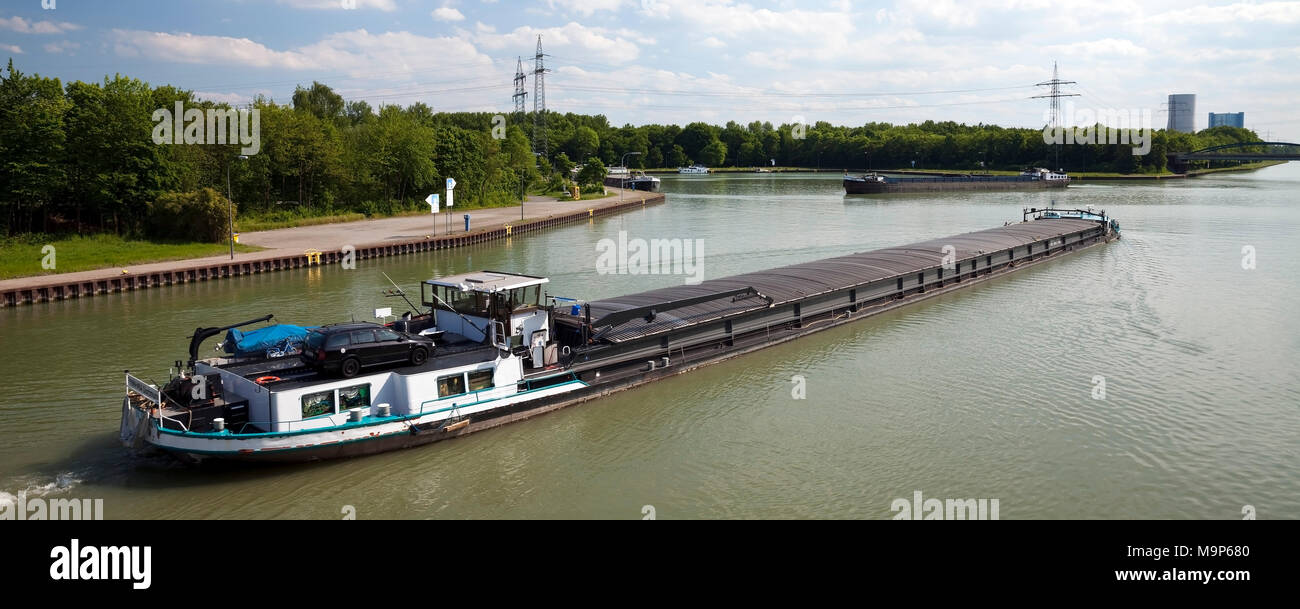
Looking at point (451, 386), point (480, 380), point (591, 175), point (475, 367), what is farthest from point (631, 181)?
point (451, 386)

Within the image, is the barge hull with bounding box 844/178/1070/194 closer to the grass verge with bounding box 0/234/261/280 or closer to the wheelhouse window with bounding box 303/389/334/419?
the grass verge with bounding box 0/234/261/280

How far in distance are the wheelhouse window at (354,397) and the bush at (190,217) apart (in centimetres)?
3257

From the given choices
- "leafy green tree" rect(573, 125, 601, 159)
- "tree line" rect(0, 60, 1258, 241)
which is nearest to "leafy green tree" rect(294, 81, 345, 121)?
"tree line" rect(0, 60, 1258, 241)

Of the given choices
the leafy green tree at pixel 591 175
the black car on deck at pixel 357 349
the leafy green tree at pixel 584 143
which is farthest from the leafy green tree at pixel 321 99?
the black car on deck at pixel 357 349

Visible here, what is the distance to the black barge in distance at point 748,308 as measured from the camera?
68.5 feet

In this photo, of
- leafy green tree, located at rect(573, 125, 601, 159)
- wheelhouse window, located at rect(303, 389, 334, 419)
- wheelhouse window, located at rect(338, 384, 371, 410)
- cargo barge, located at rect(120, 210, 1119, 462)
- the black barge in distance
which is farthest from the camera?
leafy green tree, located at rect(573, 125, 601, 159)

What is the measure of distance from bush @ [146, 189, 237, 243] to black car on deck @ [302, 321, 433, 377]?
30894 mm

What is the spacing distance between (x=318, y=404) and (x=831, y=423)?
10445 millimetres

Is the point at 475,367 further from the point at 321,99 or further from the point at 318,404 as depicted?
the point at 321,99

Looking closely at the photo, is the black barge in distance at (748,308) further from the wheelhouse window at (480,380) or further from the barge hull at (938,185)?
the barge hull at (938,185)

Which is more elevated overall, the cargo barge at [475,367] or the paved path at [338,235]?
the paved path at [338,235]

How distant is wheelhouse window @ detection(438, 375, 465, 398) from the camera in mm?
17344

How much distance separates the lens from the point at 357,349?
16578mm
